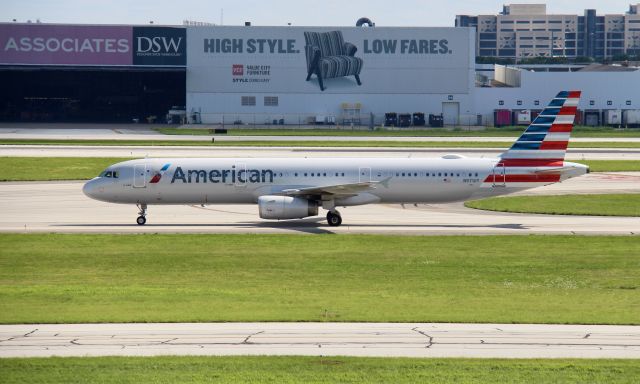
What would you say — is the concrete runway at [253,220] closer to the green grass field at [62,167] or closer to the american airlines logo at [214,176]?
the american airlines logo at [214,176]

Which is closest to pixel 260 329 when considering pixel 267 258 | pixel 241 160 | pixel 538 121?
pixel 267 258

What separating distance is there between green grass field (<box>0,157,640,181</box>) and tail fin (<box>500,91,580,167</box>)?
95.0 ft

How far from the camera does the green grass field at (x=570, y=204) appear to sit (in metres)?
56.5

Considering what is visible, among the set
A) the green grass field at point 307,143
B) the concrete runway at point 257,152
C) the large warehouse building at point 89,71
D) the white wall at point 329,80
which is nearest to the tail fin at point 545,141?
the concrete runway at point 257,152

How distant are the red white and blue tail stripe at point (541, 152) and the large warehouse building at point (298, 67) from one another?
88064 mm

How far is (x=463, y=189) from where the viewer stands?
51906 mm

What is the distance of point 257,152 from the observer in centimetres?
9125

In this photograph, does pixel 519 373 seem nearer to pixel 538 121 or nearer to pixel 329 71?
pixel 538 121

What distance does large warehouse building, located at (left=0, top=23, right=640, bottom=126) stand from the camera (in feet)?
453

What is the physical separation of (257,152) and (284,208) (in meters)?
42.1

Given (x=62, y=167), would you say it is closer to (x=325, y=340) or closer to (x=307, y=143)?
(x=307, y=143)

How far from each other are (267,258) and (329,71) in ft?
335

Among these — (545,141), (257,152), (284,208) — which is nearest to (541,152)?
(545,141)

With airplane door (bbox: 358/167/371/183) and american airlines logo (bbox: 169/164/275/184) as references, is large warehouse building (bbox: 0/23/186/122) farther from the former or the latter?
airplane door (bbox: 358/167/371/183)
